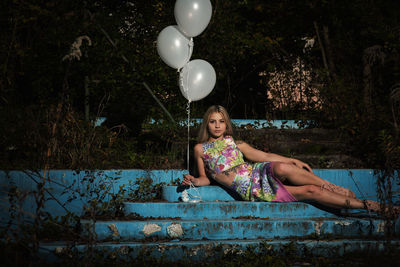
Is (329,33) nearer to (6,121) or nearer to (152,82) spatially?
(152,82)

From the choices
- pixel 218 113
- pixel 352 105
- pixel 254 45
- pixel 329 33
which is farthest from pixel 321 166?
pixel 329 33

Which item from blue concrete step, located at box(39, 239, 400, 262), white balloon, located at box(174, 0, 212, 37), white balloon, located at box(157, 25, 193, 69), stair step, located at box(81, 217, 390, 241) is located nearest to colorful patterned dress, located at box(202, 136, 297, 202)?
stair step, located at box(81, 217, 390, 241)

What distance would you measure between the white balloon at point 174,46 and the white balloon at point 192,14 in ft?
0.34

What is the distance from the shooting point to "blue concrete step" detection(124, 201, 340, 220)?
4395 mm

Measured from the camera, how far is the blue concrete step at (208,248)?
12.0ft

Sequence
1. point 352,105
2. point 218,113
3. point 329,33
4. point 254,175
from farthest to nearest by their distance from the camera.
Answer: point 329,33 → point 352,105 → point 218,113 → point 254,175

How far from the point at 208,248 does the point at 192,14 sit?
2878 millimetres

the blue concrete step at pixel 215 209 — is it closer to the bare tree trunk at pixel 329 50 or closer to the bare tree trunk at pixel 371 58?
the bare tree trunk at pixel 371 58

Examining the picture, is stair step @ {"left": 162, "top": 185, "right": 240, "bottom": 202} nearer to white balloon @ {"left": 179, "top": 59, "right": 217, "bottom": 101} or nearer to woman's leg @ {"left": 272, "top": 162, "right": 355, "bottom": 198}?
woman's leg @ {"left": 272, "top": 162, "right": 355, "bottom": 198}

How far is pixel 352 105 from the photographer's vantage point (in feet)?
22.1

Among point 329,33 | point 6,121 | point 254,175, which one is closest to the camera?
point 254,175

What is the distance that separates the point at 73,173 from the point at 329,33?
7.85 m

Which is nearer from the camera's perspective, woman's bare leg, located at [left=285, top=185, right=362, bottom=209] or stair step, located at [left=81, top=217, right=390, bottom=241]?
stair step, located at [left=81, top=217, right=390, bottom=241]

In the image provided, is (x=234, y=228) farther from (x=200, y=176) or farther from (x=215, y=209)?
(x=200, y=176)
